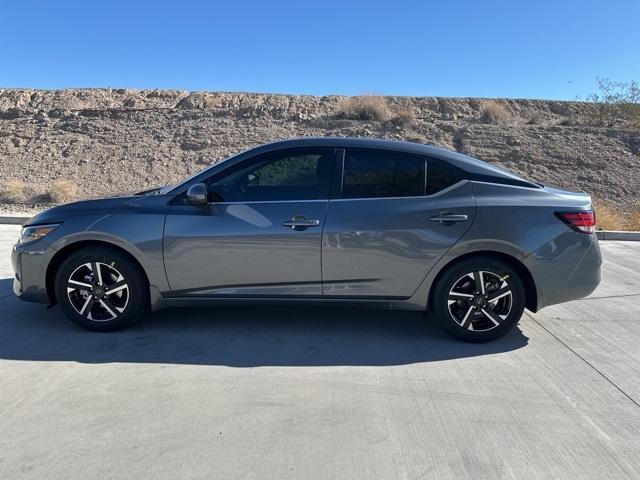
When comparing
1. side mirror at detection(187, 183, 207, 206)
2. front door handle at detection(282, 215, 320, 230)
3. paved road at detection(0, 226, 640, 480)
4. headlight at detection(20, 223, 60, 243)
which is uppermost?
side mirror at detection(187, 183, 207, 206)

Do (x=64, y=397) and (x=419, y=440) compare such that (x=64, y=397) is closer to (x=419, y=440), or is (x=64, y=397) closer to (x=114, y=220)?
(x=114, y=220)

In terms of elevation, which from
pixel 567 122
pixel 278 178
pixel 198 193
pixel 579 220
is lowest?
pixel 579 220

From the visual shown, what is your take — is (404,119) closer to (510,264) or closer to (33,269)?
(510,264)

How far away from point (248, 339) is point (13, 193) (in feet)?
45.7

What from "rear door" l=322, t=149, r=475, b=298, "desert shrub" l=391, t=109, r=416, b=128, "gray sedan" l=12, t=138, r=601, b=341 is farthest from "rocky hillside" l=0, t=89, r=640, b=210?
"rear door" l=322, t=149, r=475, b=298

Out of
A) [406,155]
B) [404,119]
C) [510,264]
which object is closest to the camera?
[510,264]

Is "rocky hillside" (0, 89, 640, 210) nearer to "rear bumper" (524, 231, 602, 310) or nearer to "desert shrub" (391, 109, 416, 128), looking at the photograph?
"desert shrub" (391, 109, 416, 128)

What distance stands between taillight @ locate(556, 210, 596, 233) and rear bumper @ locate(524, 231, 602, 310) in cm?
5

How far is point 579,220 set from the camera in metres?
4.50

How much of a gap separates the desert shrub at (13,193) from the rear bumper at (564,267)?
14850mm

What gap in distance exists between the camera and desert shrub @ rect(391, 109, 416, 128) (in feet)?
77.6

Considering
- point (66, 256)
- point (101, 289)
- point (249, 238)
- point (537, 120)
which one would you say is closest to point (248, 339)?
point (249, 238)

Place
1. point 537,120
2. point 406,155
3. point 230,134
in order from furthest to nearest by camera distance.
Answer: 1. point 537,120
2. point 230,134
3. point 406,155

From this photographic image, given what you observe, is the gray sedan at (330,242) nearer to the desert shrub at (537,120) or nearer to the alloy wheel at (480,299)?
the alloy wheel at (480,299)
